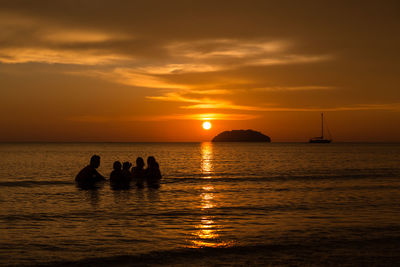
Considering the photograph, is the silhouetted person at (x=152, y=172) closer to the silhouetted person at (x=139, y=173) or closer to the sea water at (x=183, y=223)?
the silhouetted person at (x=139, y=173)

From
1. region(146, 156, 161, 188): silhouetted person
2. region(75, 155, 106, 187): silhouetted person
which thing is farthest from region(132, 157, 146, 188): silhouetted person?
region(75, 155, 106, 187): silhouetted person

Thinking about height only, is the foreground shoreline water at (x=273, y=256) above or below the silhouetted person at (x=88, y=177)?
below

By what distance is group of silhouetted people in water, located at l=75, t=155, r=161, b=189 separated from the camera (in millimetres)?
25737

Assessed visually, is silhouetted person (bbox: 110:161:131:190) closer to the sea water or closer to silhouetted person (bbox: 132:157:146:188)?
silhouetted person (bbox: 132:157:146:188)

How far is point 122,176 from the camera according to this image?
26.3m

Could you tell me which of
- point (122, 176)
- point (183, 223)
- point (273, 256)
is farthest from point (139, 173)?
point (273, 256)

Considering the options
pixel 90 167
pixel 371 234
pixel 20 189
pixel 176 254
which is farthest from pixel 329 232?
pixel 20 189

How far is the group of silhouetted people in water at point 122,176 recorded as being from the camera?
84.4 ft

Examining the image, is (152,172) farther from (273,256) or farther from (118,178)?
(273,256)

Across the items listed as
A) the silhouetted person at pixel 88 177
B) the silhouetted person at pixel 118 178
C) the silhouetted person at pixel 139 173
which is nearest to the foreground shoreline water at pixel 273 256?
the silhouetted person at pixel 118 178

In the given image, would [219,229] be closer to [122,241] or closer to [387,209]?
[122,241]

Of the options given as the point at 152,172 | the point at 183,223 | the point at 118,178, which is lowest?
the point at 183,223

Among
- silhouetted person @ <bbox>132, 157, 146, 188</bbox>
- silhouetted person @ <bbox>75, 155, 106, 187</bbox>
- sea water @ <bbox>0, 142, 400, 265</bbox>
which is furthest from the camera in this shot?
silhouetted person @ <bbox>132, 157, 146, 188</bbox>

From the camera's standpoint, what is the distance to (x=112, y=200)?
64.2 feet
